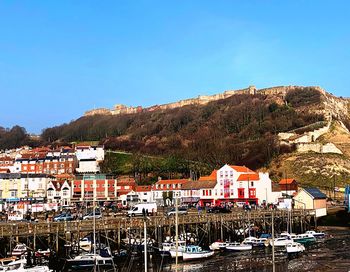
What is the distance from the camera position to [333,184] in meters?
100

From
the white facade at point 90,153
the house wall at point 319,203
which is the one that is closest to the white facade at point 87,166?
the white facade at point 90,153

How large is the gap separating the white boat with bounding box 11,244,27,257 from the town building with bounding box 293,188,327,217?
45.7 metres

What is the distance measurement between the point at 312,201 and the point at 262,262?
33872 mm

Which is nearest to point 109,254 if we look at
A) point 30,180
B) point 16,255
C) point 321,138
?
point 16,255

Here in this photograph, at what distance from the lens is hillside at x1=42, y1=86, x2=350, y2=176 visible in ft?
432

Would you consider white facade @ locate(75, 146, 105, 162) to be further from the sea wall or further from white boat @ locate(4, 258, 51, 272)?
white boat @ locate(4, 258, 51, 272)

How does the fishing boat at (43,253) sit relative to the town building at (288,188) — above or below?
below

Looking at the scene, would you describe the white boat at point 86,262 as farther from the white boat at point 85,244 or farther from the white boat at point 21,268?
the white boat at point 85,244

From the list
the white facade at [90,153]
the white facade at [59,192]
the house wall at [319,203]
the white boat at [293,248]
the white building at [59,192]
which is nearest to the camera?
the white boat at [293,248]

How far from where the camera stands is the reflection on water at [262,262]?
41562 mm

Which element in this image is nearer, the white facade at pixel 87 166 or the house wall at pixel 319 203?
the house wall at pixel 319 203

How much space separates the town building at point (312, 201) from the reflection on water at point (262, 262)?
2232 cm

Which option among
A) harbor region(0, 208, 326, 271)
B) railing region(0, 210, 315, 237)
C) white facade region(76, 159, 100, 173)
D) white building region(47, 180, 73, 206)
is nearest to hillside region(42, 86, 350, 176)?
white facade region(76, 159, 100, 173)

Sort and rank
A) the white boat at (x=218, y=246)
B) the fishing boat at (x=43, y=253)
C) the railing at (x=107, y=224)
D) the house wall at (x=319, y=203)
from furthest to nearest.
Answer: the house wall at (x=319, y=203), the white boat at (x=218, y=246), the fishing boat at (x=43, y=253), the railing at (x=107, y=224)
